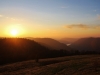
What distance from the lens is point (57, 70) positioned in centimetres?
4088

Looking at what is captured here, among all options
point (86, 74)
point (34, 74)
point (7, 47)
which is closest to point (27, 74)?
point (34, 74)

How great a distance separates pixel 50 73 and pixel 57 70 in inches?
96.3

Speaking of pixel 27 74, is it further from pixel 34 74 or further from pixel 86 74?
pixel 86 74

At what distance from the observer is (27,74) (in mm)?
41219

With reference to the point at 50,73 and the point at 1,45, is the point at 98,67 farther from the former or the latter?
the point at 1,45

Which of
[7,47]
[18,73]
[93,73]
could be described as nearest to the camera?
[93,73]

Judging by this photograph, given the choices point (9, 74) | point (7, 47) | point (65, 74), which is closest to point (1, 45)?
point (7, 47)

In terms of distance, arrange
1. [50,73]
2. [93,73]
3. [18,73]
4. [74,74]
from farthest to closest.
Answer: [18,73], [50,73], [74,74], [93,73]

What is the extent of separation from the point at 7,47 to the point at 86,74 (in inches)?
4988

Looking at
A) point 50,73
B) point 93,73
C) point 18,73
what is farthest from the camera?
point 18,73

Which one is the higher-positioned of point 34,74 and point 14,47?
point 14,47

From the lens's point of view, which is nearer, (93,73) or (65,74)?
(93,73)

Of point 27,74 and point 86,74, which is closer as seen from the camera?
point 86,74

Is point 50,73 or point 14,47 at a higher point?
point 14,47
